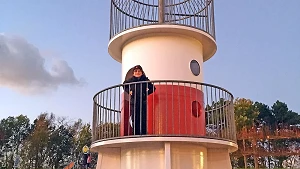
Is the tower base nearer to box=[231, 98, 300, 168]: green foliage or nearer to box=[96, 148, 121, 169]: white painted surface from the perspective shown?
box=[96, 148, 121, 169]: white painted surface

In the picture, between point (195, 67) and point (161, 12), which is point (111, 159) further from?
point (161, 12)

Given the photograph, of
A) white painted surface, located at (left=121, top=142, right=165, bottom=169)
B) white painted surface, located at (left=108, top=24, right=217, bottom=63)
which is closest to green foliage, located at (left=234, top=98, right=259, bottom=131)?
white painted surface, located at (left=108, top=24, right=217, bottom=63)

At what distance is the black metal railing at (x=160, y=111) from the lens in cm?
831

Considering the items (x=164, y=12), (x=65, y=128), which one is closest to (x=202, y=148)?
(x=164, y=12)

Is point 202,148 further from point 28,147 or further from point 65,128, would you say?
point 65,128

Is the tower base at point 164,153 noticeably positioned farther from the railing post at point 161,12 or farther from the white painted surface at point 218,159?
the railing post at point 161,12

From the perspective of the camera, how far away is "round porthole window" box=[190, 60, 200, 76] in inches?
368

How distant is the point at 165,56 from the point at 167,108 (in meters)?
1.46

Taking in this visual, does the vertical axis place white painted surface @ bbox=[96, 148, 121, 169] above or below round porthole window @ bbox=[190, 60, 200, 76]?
below

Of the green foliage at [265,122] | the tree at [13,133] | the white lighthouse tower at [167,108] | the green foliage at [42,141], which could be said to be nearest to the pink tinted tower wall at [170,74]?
the white lighthouse tower at [167,108]

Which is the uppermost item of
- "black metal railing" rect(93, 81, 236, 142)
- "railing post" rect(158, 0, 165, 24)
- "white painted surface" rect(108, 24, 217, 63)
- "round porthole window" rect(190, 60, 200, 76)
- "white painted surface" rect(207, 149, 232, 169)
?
"railing post" rect(158, 0, 165, 24)

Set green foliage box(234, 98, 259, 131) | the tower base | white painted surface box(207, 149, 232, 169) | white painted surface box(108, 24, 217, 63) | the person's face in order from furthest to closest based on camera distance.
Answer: green foliage box(234, 98, 259, 131) → white painted surface box(207, 149, 232, 169) → white painted surface box(108, 24, 217, 63) → the person's face → the tower base

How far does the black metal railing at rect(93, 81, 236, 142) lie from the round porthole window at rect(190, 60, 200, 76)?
441 millimetres

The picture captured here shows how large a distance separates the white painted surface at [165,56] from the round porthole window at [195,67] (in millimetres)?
87
